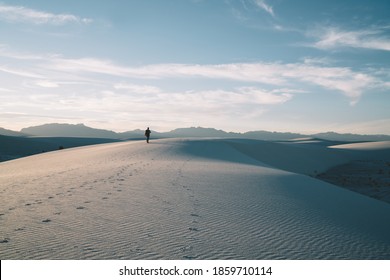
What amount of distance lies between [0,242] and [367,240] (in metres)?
6.03

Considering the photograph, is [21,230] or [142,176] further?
[142,176]

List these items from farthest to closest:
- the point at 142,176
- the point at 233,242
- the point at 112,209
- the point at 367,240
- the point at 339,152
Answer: the point at 339,152, the point at 142,176, the point at 112,209, the point at 367,240, the point at 233,242

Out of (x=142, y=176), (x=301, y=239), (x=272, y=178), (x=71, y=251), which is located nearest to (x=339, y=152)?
(x=272, y=178)

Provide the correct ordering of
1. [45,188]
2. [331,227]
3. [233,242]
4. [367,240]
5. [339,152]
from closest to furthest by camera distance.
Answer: [233,242] → [367,240] → [331,227] → [45,188] → [339,152]

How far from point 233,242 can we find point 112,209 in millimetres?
2895

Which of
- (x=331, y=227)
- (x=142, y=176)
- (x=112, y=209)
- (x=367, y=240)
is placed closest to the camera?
(x=367, y=240)

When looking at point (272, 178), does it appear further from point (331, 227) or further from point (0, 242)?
point (0, 242)

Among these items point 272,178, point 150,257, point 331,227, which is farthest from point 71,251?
point 272,178

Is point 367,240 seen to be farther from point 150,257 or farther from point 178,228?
point 150,257

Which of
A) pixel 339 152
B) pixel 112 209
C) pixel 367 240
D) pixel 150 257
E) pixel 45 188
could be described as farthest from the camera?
pixel 339 152

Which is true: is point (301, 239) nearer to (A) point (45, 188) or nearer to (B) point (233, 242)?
(B) point (233, 242)

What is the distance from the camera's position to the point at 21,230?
461 cm

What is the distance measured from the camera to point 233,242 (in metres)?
4.41

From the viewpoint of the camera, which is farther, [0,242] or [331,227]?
[331,227]
